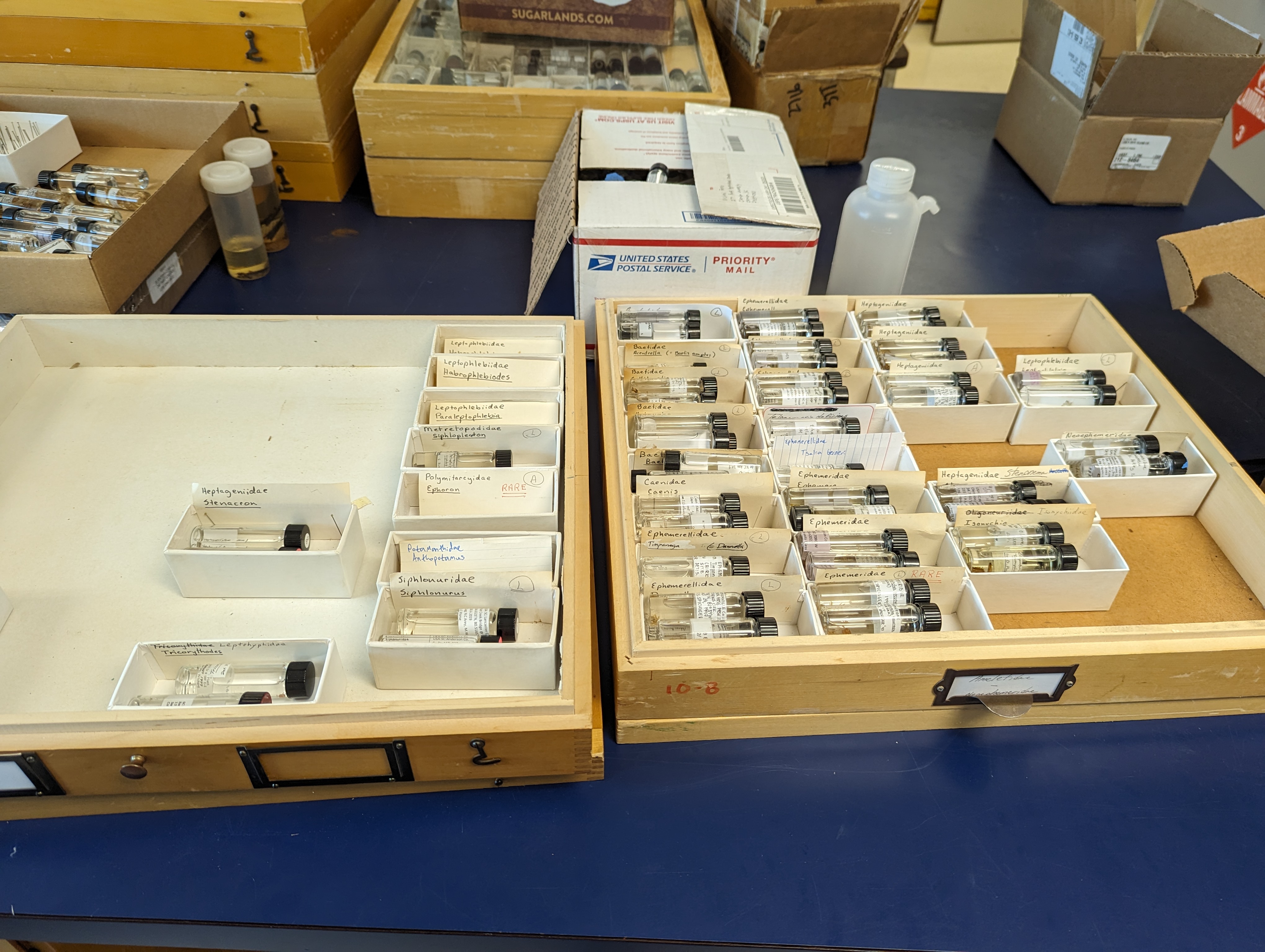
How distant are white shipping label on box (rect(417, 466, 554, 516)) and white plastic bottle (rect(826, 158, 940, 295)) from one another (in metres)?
0.88

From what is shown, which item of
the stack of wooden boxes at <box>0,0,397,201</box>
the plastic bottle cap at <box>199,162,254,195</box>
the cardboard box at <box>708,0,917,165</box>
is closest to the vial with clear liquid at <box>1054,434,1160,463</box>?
the cardboard box at <box>708,0,917,165</box>

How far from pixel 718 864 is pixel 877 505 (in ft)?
1.77

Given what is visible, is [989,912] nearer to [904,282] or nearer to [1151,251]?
[904,282]

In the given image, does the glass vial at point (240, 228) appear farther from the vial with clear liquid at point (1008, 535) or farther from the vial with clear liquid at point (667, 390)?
the vial with clear liquid at point (1008, 535)

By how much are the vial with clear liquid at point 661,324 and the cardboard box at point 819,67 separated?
29.4 inches

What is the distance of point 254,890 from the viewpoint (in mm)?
888

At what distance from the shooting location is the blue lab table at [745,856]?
0.87 metres

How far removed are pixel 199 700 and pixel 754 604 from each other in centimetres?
67

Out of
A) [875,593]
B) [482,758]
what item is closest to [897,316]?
[875,593]

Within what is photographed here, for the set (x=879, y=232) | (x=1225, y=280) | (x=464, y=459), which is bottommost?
(x=464, y=459)

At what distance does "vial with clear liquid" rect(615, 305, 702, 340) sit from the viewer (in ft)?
4.89

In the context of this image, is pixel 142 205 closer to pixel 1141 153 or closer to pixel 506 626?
pixel 506 626

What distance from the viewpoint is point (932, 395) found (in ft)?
4.55

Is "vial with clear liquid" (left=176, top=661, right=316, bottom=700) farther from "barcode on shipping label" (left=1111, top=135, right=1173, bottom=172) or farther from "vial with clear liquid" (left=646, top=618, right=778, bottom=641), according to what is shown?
"barcode on shipping label" (left=1111, top=135, right=1173, bottom=172)
